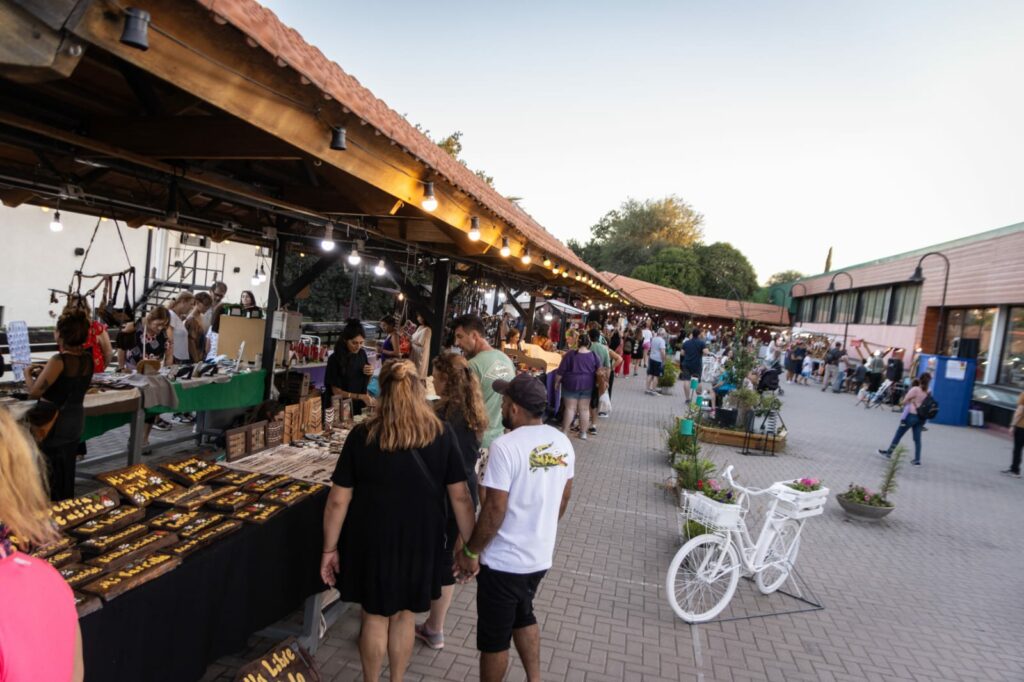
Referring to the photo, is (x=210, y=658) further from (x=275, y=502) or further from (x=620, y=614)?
(x=620, y=614)

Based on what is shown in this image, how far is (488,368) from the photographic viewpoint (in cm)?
505

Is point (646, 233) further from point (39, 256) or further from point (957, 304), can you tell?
point (39, 256)

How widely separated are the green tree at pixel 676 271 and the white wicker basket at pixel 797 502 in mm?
48649

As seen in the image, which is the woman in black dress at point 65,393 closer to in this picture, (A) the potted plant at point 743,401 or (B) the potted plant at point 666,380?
(A) the potted plant at point 743,401

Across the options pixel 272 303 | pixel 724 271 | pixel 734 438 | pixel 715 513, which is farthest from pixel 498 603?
pixel 724 271

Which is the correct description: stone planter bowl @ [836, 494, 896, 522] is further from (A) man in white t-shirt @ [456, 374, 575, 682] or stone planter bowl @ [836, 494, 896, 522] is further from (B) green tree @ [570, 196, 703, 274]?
(B) green tree @ [570, 196, 703, 274]

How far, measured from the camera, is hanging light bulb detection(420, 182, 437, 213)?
421 cm

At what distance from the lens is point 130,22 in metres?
1.75

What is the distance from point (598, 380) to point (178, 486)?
25.5ft

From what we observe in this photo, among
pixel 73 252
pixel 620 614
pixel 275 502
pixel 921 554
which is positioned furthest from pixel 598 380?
pixel 73 252

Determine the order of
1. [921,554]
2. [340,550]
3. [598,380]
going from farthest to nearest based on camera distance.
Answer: [598,380] < [921,554] < [340,550]

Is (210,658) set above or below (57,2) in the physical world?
below

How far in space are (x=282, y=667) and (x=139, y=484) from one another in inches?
52.4

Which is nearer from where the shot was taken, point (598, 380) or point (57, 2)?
point (57, 2)
